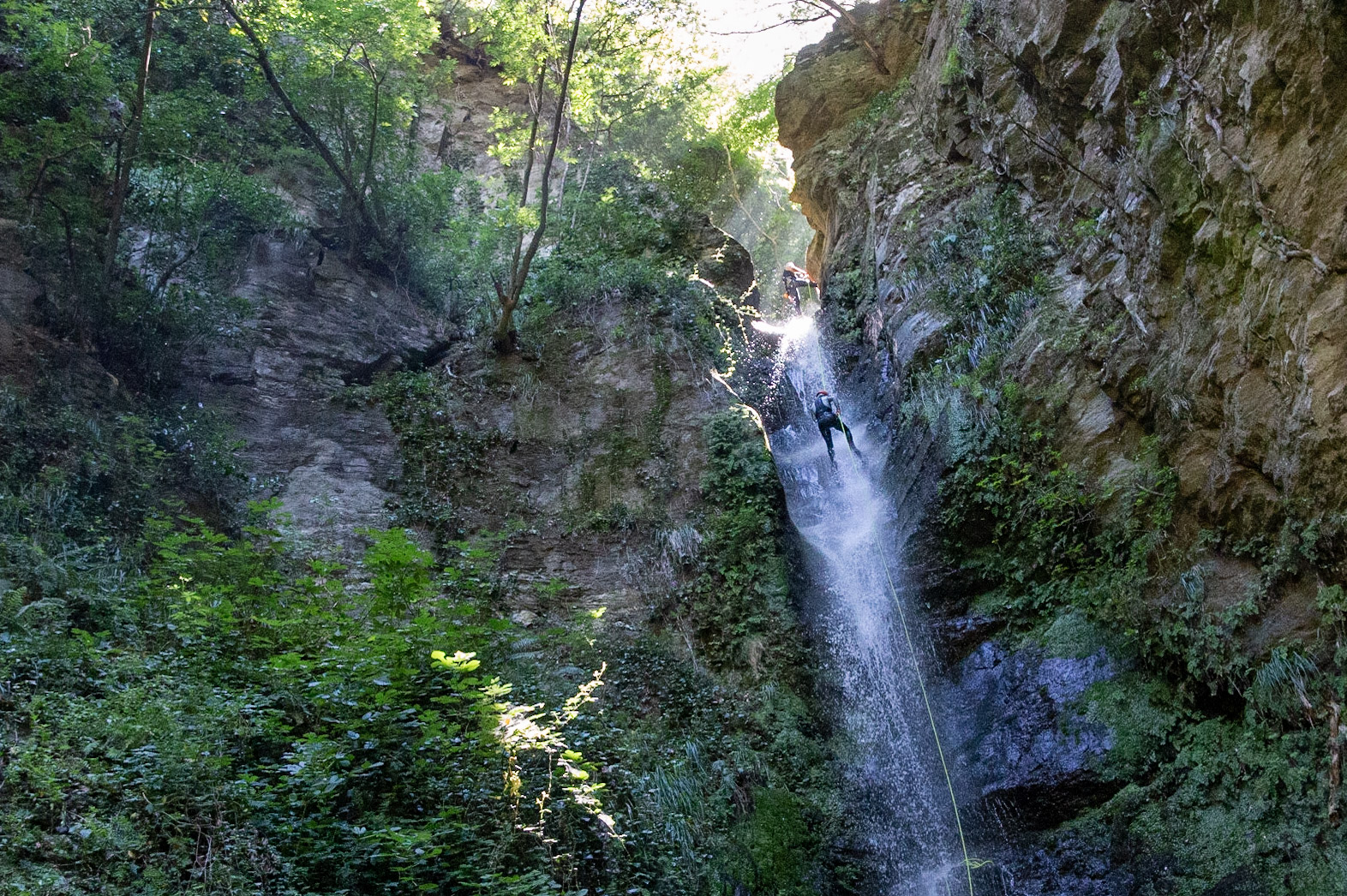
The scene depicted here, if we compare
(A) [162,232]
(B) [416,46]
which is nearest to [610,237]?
(B) [416,46]

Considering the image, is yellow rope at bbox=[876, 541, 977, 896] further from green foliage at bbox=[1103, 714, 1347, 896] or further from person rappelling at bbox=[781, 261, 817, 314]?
person rappelling at bbox=[781, 261, 817, 314]

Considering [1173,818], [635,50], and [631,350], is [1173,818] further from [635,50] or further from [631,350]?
[635,50]

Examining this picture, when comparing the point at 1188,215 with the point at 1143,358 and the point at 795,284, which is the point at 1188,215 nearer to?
the point at 1143,358

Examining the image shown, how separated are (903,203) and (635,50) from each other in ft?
20.0

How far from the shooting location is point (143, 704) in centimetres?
496

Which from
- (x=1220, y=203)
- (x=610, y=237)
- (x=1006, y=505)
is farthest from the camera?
(x=610, y=237)

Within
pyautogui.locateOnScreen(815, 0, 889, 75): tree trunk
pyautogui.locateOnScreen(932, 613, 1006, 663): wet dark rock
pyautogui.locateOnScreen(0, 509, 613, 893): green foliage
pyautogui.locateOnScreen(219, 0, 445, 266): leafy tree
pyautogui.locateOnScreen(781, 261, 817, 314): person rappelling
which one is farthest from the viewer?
pyautogui.locateOnScreen(781, 261, 817, 314): person rappelling

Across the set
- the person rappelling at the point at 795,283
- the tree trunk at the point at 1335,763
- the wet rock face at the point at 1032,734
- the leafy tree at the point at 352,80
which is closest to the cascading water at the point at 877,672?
the wet rock face at the point at 1032,734

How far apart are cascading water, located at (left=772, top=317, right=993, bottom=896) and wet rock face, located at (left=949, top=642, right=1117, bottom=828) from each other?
0.46m

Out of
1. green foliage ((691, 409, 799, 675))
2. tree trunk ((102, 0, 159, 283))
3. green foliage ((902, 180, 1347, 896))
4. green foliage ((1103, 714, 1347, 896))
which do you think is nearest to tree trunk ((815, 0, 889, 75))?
green foliage ((902, 180, 1347, 896))

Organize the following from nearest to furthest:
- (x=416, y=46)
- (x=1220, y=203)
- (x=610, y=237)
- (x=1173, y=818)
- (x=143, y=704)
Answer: (x=143, y=704) → (x=1173, y=818) → (x=1220, y=203) → (x=416, y=46) → (x=610, y=237)

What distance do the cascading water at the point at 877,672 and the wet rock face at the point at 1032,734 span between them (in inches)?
18.1

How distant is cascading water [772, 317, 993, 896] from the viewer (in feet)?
27.6

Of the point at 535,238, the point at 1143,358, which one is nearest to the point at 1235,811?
the point at 1143,358
